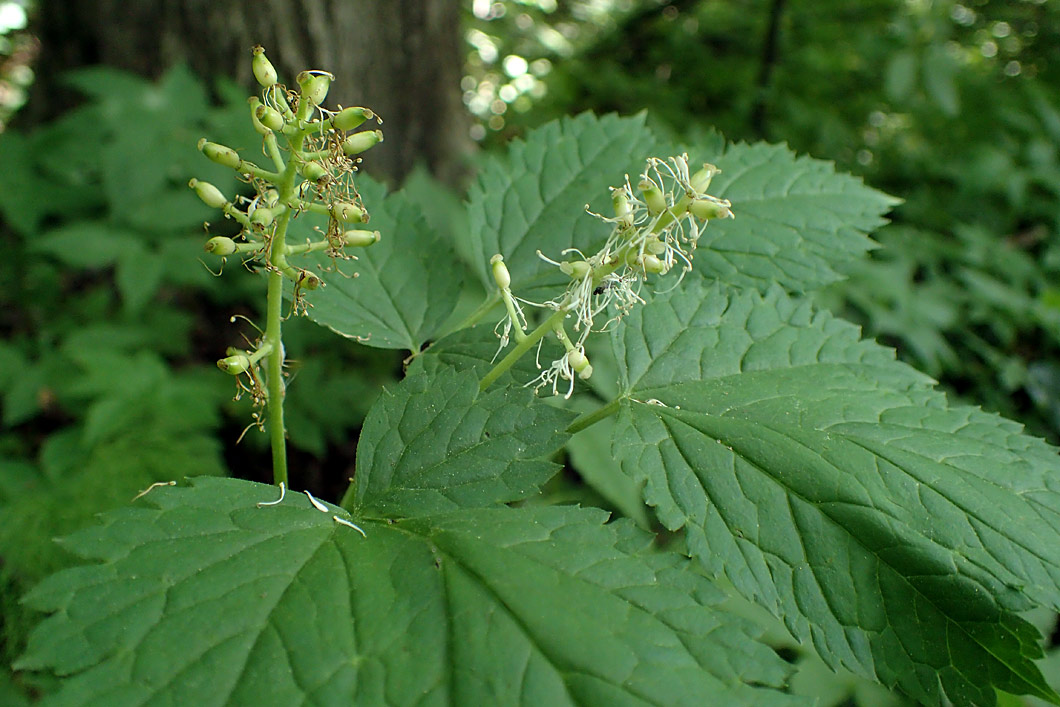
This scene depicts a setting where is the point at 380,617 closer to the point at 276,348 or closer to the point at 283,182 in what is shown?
the point at 276,348

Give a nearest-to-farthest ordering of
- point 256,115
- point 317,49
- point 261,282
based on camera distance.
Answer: point 256,115
point 261,282
point 317,49

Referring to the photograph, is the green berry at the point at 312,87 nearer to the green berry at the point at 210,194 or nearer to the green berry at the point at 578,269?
the green berry at the point at 210,194

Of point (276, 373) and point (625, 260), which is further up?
point (625, 260)

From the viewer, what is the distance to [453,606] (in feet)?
2.51

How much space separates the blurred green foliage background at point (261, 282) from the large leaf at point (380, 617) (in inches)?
36.2

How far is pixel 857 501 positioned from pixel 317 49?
3.09 meters

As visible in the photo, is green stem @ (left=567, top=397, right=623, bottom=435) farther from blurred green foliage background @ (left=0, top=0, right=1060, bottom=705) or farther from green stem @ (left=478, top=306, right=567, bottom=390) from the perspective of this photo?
blurred green foliage background @ (left=0, top=0, right=1060, bottom=705)

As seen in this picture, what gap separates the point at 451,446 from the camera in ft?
3.06

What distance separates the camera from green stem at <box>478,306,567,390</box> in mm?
945

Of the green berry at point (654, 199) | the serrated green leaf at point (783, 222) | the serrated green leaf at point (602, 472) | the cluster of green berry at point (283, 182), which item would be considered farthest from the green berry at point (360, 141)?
the serrated green leaf at point (602, 472)

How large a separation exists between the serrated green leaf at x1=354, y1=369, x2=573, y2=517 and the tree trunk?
232 centimetres

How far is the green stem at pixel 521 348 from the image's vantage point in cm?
95

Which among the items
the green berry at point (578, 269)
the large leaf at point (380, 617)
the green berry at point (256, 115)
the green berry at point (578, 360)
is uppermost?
the green berry at point (256, 115)

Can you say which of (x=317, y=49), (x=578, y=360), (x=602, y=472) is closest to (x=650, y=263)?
(x=578, y=360)
